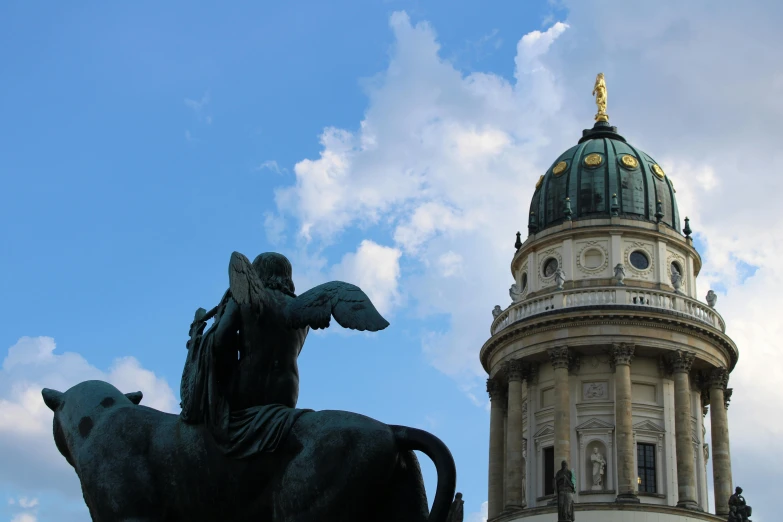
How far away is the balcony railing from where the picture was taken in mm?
58531

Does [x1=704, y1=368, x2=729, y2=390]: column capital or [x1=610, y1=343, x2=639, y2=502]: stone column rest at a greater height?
[x1=704, y1=368, x2=729, y2=390]: column capital

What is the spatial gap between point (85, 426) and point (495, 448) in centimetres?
5486

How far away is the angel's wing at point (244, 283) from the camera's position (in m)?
7.96

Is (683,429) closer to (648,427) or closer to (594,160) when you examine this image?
(648,427)

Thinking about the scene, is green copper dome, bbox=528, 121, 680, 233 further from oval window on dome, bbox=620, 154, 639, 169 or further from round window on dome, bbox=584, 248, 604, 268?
round window on dome, bbox=584, 248, 604, 268

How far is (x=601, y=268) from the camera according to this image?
60969mm

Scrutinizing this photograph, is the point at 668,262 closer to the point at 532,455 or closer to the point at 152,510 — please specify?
the point at 532,455

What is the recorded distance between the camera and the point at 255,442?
25.1 ft

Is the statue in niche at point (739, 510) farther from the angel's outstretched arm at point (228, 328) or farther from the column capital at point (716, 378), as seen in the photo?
the angel's outstretched arm at point (228, 328)

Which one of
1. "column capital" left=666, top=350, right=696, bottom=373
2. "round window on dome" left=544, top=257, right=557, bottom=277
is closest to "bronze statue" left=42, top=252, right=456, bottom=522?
"column capital" left=666, top=350, right=696, bottom=373

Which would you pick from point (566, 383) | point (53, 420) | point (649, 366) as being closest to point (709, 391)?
point (649, 366)

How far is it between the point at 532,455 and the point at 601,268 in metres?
10.7

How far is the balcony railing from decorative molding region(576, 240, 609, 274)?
2334 millimetres

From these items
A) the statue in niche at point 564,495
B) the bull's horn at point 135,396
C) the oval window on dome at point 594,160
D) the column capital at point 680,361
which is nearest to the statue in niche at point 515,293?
the oval window on dome at point 594,160
